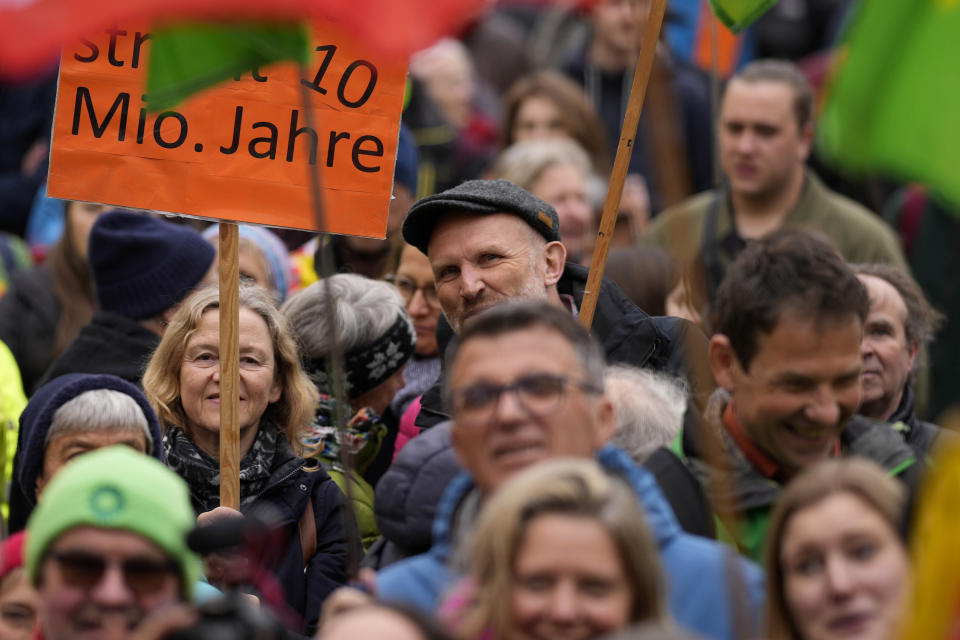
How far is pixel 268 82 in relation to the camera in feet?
17.6

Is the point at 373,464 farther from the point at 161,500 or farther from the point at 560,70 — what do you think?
the point at 560,70

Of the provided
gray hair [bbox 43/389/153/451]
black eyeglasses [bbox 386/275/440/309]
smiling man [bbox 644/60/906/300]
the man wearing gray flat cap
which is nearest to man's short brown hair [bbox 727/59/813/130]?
smiling man [bbox 644/60/906/300]

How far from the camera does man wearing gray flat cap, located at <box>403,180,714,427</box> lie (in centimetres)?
547

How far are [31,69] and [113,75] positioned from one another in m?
2.08

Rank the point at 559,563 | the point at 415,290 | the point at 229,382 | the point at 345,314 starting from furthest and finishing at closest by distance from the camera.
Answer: the point at 415,290, the point at 345,314, the point at 229,382, the point at 559,563

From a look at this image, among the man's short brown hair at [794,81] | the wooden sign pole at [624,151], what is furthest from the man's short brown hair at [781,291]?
the man's short brown hair at [794,81]

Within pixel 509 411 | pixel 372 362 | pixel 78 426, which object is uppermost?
pixel 372 362

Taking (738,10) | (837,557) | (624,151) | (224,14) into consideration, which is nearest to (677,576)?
(837,557)

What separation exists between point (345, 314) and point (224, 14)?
99.9 inches

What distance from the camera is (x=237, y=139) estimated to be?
17.4 feet

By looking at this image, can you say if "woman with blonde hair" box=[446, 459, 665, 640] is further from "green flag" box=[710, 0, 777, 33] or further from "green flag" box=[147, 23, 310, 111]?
"green flag" box=[710, 0, 777, 33]

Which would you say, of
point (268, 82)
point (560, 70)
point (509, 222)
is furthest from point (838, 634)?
point (560, 70)

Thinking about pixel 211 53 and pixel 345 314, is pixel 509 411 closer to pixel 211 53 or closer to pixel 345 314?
pixel 211 53

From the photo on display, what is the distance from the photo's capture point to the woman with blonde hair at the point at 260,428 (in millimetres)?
5398
